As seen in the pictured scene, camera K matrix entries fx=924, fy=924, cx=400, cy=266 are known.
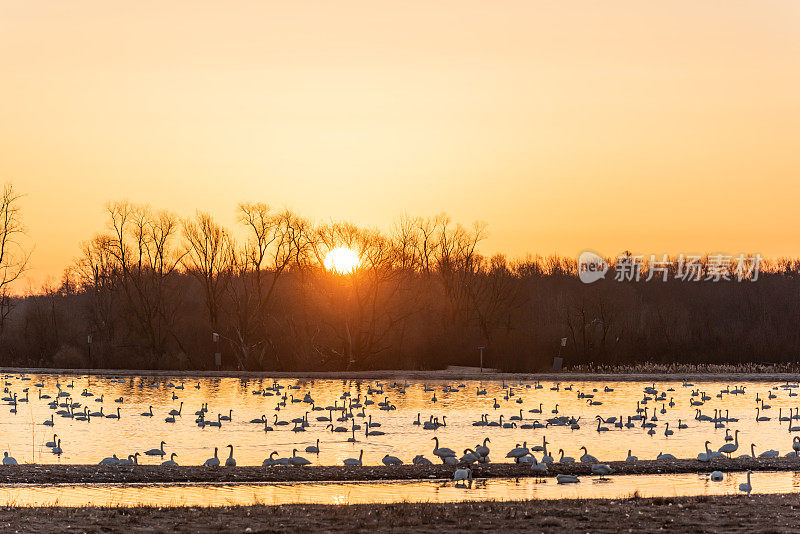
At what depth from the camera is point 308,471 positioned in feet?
64.8

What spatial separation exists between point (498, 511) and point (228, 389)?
3318 centimetres

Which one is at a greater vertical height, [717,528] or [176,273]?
[176,273]

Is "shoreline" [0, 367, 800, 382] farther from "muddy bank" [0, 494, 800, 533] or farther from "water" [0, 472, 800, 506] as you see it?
"muddy bank" [0, 494, 800, 533]

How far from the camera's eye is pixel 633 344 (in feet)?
200

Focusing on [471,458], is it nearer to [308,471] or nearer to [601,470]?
[601,470]

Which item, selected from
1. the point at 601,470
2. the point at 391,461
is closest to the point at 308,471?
the point at 391,461

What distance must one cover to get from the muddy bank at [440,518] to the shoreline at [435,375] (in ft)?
124

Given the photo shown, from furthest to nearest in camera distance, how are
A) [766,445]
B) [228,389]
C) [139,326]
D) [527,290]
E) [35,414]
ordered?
[527,290], [139,326], [228,389], [35,414], [766,445]

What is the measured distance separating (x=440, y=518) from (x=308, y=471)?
23.1 ft

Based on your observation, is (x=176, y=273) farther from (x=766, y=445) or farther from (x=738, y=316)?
(x=766, y=445)

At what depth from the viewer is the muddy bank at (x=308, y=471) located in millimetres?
18641

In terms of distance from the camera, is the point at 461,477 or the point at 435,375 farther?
the point at 435,375

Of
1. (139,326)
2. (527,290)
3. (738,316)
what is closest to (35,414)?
(139,326)

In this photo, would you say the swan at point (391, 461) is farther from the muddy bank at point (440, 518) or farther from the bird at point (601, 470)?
the muddy bank at point (440, 518)
